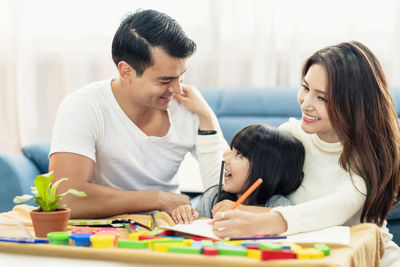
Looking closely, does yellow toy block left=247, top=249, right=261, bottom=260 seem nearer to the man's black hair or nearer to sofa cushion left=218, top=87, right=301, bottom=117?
the man's black hair

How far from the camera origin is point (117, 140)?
1635 mm

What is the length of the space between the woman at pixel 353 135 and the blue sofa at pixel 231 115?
101cm

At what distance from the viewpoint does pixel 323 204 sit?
1.21 m

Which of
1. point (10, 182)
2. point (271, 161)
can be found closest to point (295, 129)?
point (271, 161)

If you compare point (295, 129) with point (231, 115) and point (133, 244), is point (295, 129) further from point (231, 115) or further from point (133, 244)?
point (231, 115)

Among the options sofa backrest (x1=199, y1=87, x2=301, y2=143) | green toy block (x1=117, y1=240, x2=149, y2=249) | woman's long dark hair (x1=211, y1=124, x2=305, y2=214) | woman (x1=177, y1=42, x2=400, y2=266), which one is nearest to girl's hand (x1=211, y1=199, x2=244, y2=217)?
woman (x1=177, y1=42, x2=400, y2=266)

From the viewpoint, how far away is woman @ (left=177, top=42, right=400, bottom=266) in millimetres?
1303

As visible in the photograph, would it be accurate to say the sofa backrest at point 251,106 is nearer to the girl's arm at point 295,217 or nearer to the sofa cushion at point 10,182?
the sofa cushion at point 10,182

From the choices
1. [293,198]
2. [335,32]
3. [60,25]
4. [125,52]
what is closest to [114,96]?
[125,52]

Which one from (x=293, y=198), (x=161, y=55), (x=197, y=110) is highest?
(x=161, y=55)

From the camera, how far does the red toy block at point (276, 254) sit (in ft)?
2.75

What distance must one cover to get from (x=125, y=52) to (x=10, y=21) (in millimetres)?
2008

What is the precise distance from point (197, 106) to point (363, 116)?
56cm

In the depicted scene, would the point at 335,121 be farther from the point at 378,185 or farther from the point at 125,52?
the point at 125,52
